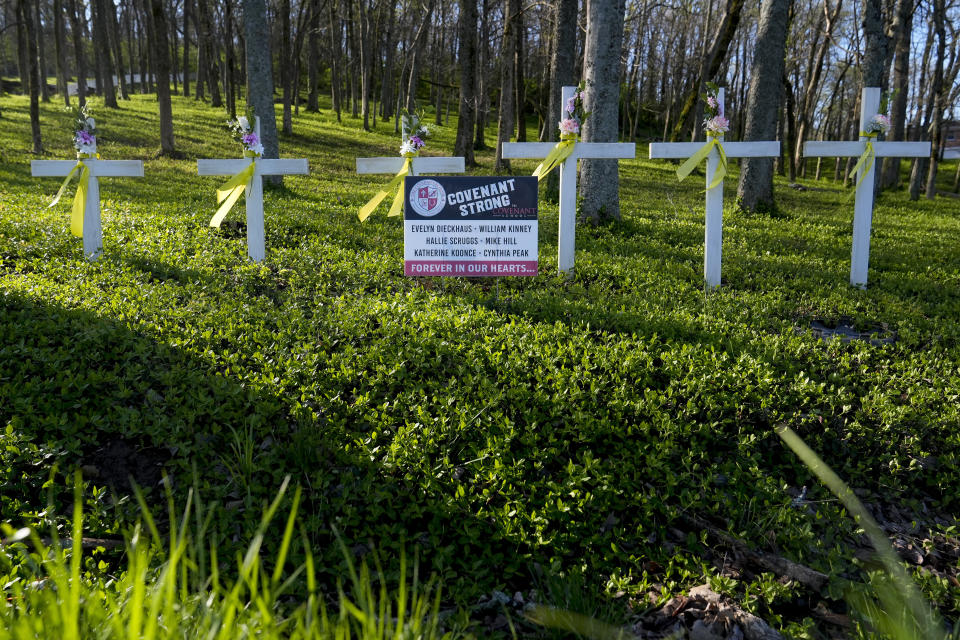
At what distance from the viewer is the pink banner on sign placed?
6.11 meters

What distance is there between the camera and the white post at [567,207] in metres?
6.75

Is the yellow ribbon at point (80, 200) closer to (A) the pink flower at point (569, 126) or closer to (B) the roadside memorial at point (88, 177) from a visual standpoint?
(B) the roadside memorial at point (88, 177)

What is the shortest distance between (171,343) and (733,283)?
18.0ft

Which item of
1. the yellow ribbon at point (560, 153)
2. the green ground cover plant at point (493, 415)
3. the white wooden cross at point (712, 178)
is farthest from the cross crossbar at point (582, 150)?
the green ground cover plant at point (493, 415)

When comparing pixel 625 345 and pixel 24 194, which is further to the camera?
pixel 24 194

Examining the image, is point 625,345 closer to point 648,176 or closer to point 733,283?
point 733,283

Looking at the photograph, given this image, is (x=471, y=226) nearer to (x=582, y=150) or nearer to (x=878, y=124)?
(x=582, y=150)

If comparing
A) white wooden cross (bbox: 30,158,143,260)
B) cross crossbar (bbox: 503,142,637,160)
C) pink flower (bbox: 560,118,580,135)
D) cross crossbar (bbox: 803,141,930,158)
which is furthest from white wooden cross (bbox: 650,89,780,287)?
white wooden cross (bbox: 30,158,143,260)

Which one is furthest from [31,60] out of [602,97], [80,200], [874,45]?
[874,45]

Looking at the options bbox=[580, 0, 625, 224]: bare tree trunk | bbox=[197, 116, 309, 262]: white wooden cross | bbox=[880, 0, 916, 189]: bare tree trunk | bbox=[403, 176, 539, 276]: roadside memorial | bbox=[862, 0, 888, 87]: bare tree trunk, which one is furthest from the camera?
bbox=[880, 0, 916, 189]: bare tree trunk

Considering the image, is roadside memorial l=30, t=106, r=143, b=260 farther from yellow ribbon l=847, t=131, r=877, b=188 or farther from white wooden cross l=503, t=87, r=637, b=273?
yellow ribbon l=847, t=131, r=877, b=188

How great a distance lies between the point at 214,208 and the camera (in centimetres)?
935

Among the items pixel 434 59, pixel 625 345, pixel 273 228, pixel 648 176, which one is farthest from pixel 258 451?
pixel 434 59

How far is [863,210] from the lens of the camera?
7.03 meters
